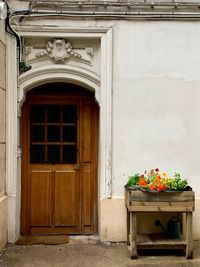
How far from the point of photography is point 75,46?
593cm

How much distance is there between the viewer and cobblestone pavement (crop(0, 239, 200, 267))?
4.98 m

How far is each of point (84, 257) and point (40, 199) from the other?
1.49 m

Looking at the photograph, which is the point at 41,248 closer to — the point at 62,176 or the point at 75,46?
the point at 62,176

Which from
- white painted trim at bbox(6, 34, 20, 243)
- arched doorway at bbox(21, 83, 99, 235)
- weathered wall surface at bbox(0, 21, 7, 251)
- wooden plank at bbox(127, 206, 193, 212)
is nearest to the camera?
wooden plank at bbox(127, 206, 193, 212)

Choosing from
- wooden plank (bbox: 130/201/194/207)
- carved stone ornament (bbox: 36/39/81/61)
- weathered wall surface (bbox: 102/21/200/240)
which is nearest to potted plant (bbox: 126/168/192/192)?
wooden plank (bbox: 130/201/194/207)

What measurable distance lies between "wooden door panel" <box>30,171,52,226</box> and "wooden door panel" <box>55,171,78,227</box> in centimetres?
14

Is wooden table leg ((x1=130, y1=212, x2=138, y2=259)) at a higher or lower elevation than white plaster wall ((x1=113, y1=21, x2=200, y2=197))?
lower

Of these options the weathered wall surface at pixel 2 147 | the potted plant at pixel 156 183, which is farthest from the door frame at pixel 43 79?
the potted plant at pixel 156 183

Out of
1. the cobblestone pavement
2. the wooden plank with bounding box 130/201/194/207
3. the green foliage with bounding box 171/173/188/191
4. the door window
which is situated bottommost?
the cobblestone pavement

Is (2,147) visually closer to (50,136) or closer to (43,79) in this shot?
(50,136)

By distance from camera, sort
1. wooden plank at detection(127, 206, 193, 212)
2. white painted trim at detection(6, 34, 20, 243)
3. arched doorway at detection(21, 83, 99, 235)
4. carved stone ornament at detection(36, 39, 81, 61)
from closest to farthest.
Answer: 1. wooden plank at detection(127, 206, 193, 212)
2. white painted trim at detection(6, 34, 20, 243)
3. carved stone ornament at detection(36, 39, 81, 61)
4. arched doorway at detection(21, 83, 99, 235)

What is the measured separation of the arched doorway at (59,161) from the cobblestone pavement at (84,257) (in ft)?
2.19

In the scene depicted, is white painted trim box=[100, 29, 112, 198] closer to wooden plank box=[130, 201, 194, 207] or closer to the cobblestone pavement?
wooden plank box=[130, 201, 194, 207]

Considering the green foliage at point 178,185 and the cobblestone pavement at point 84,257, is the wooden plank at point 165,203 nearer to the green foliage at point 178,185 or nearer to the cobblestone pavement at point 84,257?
the green foliage at point 178,185
